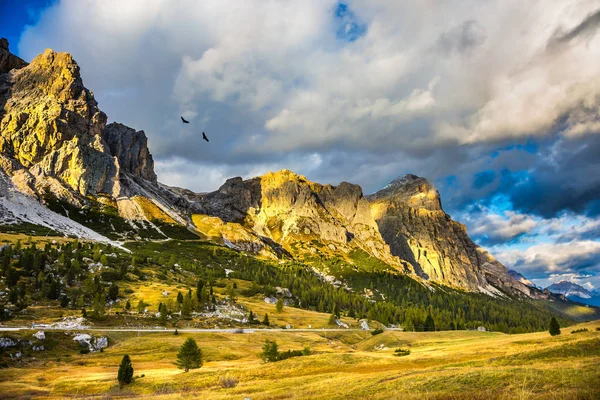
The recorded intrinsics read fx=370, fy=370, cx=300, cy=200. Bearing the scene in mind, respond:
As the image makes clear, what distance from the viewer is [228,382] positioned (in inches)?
1556

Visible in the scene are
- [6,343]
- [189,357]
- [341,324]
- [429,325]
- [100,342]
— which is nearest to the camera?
[189,357]

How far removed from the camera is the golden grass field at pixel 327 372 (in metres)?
22.4

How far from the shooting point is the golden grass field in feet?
73.5

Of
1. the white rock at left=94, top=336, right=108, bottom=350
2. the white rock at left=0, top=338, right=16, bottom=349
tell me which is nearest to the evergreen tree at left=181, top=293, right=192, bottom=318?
the white rock at left=94, top=336, right=108, bottom=350

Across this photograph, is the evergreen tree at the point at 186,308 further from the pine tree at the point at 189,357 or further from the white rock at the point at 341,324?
the pine tree at the point at 189,357

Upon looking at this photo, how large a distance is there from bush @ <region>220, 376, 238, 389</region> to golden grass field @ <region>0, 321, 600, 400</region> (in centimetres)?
70

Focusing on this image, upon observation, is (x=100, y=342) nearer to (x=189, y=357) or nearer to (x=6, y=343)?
(x=6, y=343)

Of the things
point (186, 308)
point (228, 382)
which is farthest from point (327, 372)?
point (186, 308)

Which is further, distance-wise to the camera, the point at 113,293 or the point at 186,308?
the point at 113,293

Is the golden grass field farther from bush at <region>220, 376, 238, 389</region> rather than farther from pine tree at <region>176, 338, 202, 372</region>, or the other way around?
pine tree at <region>176, 338, 202, 372</region>

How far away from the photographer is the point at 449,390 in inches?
885

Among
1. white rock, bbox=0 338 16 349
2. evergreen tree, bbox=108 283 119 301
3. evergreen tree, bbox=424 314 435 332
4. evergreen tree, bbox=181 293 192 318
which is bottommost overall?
evergreen tree, bbox=424 314 435 332

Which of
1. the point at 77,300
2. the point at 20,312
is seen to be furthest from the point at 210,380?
the point at 77,300

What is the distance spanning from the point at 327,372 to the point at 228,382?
36.9 feet
